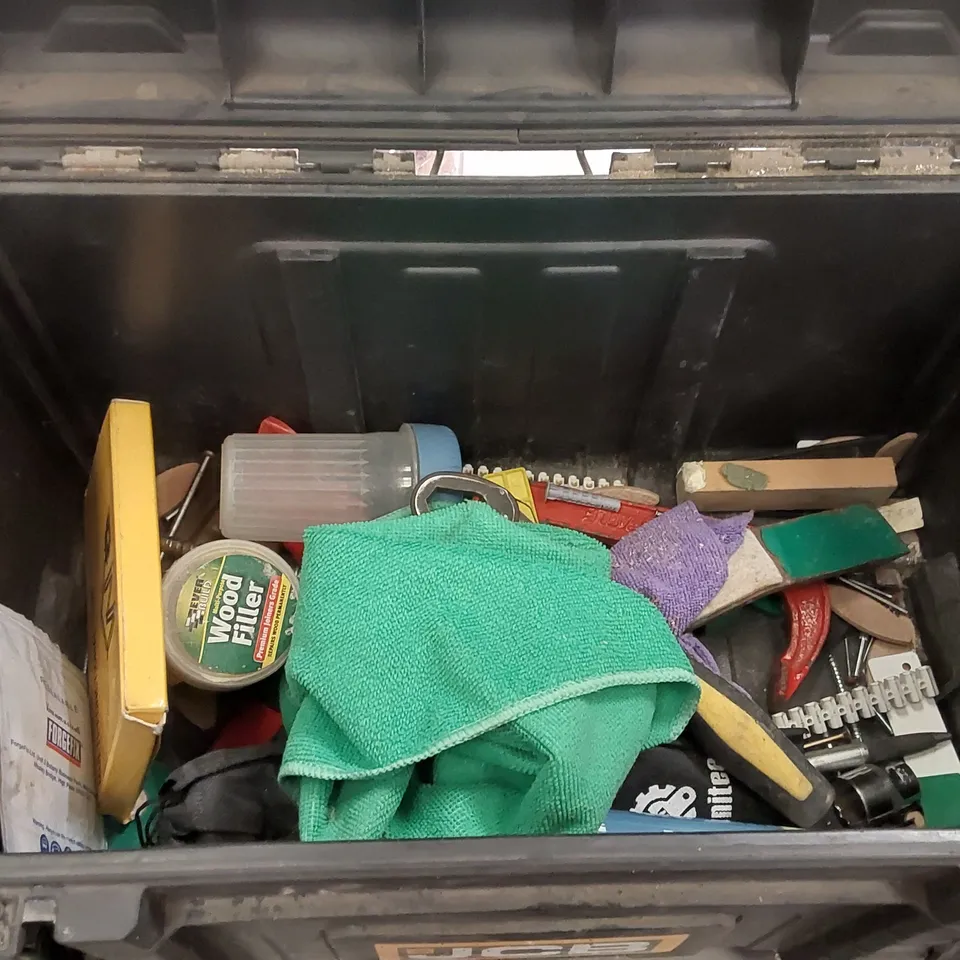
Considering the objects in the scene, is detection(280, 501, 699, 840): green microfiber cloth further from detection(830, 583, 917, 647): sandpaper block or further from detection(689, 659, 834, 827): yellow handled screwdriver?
detection(830, 583, 917, 647): sandpaper block

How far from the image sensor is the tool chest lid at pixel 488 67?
0.69 metres

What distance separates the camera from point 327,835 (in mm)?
662

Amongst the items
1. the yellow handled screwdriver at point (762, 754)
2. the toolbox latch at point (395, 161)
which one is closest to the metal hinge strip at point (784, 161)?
the toolbox latch at point (395, 161)

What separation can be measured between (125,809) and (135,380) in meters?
0.38

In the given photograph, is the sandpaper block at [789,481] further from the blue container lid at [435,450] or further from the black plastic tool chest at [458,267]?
the blue container lid at [435,450]

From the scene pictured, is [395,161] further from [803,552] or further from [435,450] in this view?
[803,552]

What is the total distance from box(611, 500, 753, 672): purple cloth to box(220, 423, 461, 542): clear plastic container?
0.19 m

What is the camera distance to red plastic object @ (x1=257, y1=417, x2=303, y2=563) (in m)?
0.94

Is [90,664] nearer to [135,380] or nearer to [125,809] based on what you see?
[125,809]

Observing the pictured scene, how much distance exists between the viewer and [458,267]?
79 cm

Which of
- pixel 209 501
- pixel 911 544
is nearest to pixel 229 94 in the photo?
pixel 209 501

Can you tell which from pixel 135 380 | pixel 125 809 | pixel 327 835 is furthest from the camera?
pixel 135 380

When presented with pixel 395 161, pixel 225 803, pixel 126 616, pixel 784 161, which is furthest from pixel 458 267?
pixel 225 803

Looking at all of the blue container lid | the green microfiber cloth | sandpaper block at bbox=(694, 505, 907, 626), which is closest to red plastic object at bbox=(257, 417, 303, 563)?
the blue container lid
